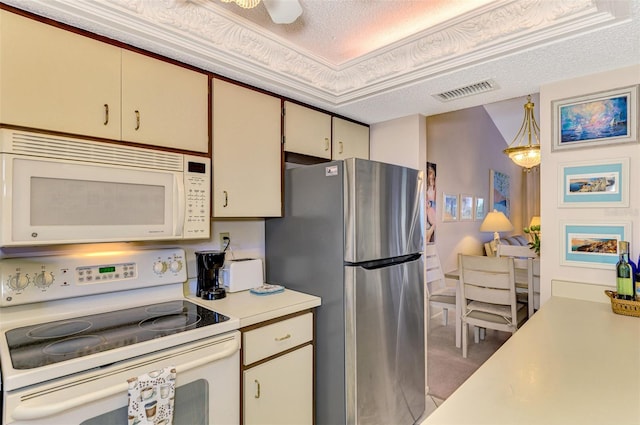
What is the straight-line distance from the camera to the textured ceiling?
4.51 feet

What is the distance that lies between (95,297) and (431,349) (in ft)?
9.56

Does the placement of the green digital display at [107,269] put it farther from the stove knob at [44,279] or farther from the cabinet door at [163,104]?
the cabinet door at [163,104]

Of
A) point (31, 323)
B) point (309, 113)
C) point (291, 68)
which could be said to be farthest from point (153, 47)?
point (31, 323)

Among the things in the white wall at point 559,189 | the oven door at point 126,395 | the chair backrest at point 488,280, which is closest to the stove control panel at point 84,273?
the oven door at point 126,395

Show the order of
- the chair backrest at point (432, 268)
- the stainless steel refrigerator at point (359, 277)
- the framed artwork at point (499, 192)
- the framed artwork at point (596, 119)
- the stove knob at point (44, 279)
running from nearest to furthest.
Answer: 1. the stove knob at point (44, 279)
2. the framed artwork at point (596, 119)
3. the stainless steel refrigerator at point (359, 277)
4. the chair backrest at point (432, 268)
5. the framed artwork at point (499, 192)

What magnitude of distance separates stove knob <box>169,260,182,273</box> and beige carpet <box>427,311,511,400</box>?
6.70 ft

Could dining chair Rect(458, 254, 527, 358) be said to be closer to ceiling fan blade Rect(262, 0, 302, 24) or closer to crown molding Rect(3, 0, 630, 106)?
crown molding Rect(3, 0, 630, 106)

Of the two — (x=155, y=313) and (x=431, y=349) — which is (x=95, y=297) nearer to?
(x=155, y=313)

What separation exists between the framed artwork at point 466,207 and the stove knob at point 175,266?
4133 millimetres

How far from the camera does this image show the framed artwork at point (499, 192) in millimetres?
5836

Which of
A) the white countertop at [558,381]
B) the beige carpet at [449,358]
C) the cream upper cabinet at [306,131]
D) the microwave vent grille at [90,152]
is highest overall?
the cream upper cabinet at [306,131]

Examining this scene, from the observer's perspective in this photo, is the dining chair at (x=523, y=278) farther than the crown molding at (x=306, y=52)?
Yes

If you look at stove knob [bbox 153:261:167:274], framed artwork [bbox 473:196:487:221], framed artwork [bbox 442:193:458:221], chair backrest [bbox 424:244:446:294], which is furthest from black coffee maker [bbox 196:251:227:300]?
framed artwork [bbox 473:196:487:221]

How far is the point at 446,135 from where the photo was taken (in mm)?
4520
